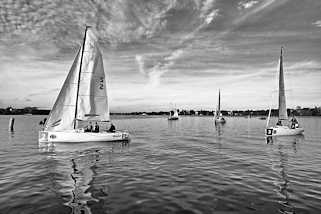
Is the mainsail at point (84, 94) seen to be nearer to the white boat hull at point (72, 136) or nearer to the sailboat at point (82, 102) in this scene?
the sailboat at point (82, 102)

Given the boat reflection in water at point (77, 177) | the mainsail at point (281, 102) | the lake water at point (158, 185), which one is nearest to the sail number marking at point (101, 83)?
the boat reflection in water at point (77, 177)

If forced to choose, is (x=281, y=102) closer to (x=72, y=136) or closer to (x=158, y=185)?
(x=72, y=136)

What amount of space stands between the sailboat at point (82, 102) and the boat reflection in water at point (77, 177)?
382 centimetres

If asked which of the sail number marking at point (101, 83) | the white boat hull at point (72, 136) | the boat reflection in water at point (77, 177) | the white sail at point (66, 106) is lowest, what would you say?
the boat reflection in water at point (77, 177)

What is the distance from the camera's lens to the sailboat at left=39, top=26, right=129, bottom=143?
2700cm

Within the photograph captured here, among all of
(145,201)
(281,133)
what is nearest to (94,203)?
(145,201)

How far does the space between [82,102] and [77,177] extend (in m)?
16.4

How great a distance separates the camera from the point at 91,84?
29.4m

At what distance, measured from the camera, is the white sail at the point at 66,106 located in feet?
88.2

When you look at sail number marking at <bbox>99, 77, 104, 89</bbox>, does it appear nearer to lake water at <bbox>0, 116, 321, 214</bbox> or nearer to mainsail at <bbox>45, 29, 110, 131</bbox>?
mainsail at <bbox>45, 29, 110, 131</bbox>

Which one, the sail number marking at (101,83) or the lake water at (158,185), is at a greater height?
the sail number marking at (101,83)

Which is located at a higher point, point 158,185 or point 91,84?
point 91,84

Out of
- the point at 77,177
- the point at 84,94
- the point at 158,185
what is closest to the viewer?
the point at 158,185

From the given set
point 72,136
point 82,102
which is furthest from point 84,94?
point 72,136
